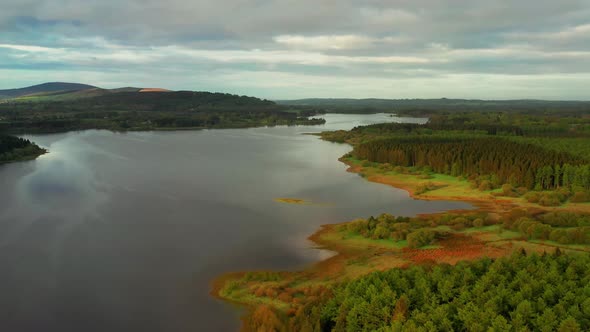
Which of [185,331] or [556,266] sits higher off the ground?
[556,266]

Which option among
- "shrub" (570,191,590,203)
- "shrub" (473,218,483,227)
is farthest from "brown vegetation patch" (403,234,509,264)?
"shrub" (570,191,590,203)

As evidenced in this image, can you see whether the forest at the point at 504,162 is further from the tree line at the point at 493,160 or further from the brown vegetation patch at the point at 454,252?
the brown vegetation patch at the point at 454,252

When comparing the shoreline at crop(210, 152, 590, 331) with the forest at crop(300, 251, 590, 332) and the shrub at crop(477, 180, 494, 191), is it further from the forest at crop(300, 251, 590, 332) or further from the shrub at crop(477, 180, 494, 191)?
the shrub at crop(477, 180, 494, 191)

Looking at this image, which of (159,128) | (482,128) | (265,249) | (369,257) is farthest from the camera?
(159,128)

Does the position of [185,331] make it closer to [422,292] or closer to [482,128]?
[422,292]

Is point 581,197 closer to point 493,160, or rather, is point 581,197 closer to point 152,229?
point 493,160

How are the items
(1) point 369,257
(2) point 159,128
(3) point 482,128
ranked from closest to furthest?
1. (1) point 369,257
2. (3) point 482,128
3. (2) point 159,128

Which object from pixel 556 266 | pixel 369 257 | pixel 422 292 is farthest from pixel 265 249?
pixel 556 266
